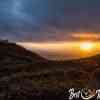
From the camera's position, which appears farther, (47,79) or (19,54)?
(19,54)

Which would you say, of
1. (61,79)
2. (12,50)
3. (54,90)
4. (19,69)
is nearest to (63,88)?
(54,90)

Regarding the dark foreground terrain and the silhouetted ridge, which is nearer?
the dark foreground terrain

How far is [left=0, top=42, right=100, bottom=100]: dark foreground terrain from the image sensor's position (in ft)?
97.5

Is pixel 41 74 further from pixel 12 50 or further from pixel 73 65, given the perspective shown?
pixel 12 50

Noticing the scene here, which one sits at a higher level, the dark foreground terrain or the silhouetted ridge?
the silhouetted ridge

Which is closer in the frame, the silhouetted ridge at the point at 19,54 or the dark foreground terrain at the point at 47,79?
the dark foreground terrain at the point at 47,79

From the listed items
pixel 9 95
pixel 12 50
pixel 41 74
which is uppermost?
pixel 12 50

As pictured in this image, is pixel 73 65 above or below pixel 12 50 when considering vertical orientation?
below

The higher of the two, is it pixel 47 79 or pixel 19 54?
pixel 19 54

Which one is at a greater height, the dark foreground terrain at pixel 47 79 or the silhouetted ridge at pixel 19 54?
the silhouetted ridge at pixel 19 54

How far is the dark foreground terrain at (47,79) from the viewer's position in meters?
29.7

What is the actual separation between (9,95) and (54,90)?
186 inches

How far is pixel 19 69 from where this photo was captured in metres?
36.8

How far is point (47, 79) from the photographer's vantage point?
1305 inches
